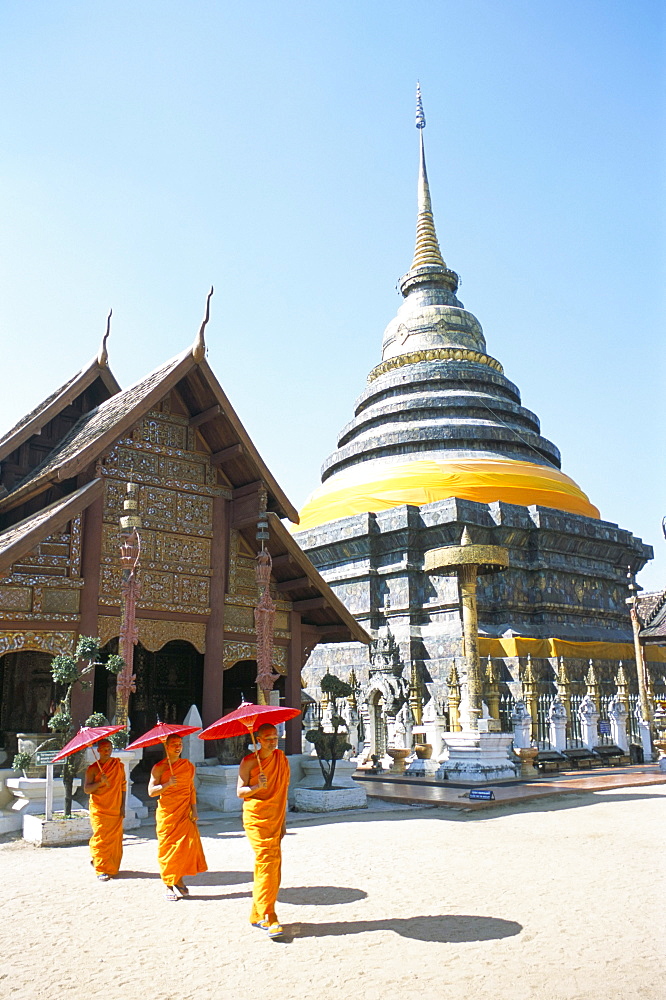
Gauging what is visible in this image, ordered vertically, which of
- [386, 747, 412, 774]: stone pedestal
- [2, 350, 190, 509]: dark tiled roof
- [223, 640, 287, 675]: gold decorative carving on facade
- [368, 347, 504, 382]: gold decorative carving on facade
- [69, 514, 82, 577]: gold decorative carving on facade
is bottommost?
[386, 747, 412, 774]: stone pedestal

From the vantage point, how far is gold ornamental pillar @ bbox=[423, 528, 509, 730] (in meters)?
15.3

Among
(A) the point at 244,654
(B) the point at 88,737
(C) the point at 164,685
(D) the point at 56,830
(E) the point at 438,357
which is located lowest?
(D) the point at 56,830

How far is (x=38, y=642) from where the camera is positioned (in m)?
10.2

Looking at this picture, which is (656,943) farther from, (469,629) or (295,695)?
(469,629)

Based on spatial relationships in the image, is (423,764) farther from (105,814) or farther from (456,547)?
(105,814)

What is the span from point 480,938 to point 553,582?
54.6 feet

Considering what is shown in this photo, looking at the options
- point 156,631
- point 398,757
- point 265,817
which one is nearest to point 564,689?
point 398,757

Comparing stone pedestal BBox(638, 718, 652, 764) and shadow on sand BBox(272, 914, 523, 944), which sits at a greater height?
stone pedestal BBox(638, 718, 652, 764)

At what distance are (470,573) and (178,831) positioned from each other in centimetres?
1056

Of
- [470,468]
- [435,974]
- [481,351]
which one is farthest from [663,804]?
[481,351]

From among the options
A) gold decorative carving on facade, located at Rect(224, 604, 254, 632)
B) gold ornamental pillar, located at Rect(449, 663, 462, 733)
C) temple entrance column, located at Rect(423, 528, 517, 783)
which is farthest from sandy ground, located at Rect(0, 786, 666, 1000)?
gold ornamental pillar, located at Rect(449, 663, 462, 733)

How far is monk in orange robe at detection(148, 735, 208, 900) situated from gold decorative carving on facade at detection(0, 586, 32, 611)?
421cm

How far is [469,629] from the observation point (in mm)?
15867

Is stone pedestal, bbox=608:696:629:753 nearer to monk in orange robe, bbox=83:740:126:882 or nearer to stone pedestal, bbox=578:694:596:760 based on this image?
stone pedestal, bbox=578:694:596:760
